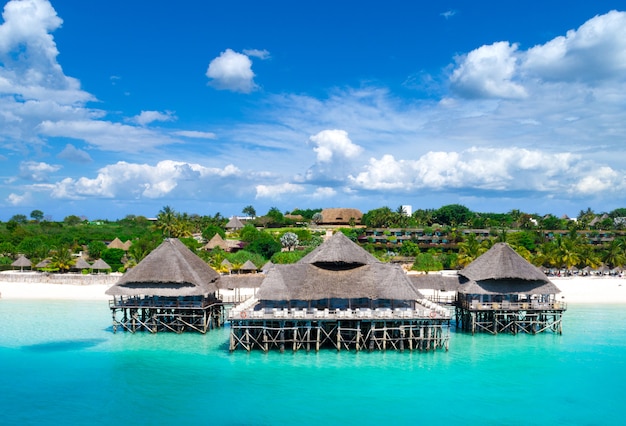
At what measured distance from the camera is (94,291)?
5262cm

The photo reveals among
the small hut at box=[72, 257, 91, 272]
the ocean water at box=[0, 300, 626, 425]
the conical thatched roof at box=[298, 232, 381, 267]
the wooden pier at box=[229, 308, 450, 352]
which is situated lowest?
the ocean water at box=[0, 300, 626, 425]

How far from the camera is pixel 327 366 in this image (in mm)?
27391

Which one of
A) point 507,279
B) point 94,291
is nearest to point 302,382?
point 507,279

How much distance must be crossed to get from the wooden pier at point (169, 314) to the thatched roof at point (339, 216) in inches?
3014

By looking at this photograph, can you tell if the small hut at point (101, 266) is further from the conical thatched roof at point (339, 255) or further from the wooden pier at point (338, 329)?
the conical thatched roof at point (339, 255)

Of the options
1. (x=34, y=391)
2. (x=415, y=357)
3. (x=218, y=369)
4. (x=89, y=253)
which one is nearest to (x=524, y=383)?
(x=415, y=357)

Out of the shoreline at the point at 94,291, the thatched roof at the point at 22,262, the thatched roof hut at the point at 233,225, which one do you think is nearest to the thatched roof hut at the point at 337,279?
the shoreline at the point at 94,291

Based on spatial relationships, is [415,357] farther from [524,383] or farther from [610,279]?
[610,279]

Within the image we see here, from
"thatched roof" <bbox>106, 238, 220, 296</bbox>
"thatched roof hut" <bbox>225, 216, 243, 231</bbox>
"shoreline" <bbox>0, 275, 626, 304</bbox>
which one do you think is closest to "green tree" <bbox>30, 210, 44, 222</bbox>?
"thatched roof hut" <bbox>225, 216, 243, 231</bbox>

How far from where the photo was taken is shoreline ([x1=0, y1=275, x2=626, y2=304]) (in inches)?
2015

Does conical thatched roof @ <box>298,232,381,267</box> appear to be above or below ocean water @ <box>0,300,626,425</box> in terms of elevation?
above

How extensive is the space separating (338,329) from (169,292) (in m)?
10.8

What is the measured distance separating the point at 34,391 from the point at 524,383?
2200 cm

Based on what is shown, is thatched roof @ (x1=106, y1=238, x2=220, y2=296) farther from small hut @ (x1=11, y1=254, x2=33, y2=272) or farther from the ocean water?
small hut @ (x1=11, y1=254, x2=33, y2=272)
